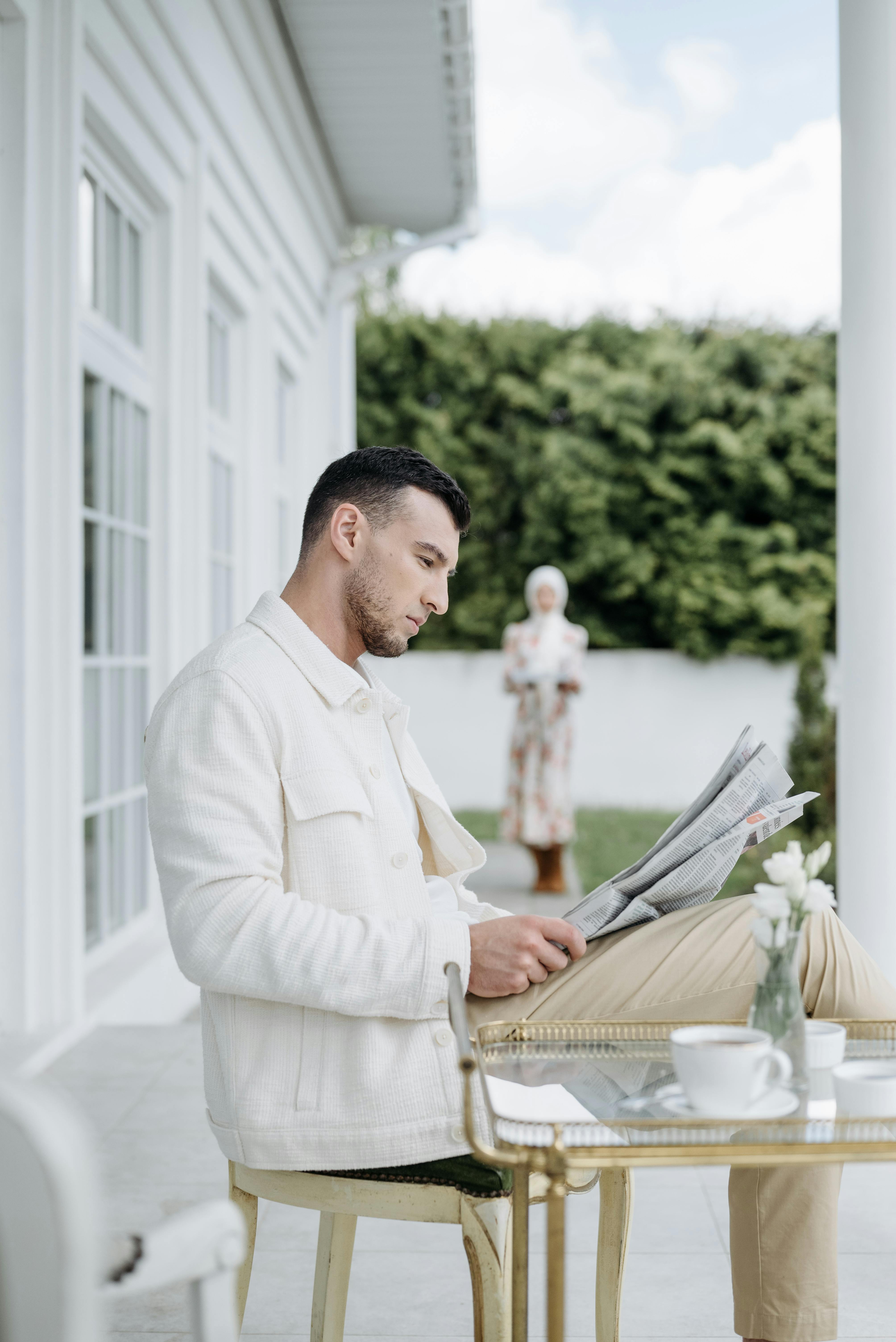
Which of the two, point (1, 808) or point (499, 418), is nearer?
point (1, 808)

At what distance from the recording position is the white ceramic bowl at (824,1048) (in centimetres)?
111

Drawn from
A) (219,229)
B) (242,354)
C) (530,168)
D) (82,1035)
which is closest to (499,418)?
(242,354)

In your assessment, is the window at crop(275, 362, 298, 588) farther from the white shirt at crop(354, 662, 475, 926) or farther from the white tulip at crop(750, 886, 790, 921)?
the white tulip at crop(750, 886, 790, 921)

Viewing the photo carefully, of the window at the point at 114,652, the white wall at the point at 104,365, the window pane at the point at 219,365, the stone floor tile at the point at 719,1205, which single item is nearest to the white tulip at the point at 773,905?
the stone floor tile at the point at 719,1205

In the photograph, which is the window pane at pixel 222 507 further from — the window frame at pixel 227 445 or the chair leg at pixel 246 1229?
the chair leg at pixel 246 1229

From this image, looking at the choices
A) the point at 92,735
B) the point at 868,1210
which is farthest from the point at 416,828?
the point at 92,735

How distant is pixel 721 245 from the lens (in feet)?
47.3

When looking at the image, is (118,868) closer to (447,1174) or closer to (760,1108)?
(447,1174)

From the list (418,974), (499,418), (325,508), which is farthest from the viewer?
(499,418)

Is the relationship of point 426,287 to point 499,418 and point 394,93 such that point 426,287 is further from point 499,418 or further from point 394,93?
point 394,93

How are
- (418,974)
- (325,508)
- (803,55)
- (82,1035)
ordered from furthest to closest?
1. (803,55)
2. (82,1035)
3. (325,508)
4. (418,974)

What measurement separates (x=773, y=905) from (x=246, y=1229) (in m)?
0.70

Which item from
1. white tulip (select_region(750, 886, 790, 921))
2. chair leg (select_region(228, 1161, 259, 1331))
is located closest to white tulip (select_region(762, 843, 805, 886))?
white tulip (select_region(750, 886, 790, 921))

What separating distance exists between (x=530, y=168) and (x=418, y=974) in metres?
19.8
